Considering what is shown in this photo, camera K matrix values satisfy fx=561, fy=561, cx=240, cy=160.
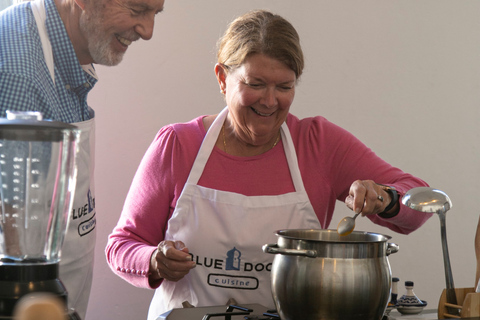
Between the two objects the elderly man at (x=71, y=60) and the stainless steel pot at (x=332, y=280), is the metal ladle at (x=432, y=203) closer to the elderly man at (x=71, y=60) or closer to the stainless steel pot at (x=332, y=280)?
the stainless steel pot at (x=332, y=280)

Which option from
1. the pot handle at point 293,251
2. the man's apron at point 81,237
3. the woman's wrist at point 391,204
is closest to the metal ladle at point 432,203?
the woman's wrist at point 391,204

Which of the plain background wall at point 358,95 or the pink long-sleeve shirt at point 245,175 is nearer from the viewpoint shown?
the pink long-sleeve shirt at point 245,175

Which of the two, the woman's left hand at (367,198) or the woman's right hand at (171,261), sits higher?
the woman's left hand at (367,198)

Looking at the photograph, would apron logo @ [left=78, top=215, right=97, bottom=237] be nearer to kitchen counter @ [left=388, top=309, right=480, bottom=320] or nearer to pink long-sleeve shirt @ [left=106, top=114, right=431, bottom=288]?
pink long-sleeve shirt @ [left=106, top=114, right=431, bottom=288]

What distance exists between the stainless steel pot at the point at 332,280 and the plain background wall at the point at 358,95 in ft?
4.06

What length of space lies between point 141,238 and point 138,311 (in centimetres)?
71

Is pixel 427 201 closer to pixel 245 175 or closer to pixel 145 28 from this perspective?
pixel 245 175

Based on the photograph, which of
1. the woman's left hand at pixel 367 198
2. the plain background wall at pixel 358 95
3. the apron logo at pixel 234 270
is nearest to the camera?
the woman's left hand at pixel 367 198

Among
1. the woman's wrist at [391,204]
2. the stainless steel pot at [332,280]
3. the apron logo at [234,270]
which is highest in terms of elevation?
the woman's wrist at [391,204]

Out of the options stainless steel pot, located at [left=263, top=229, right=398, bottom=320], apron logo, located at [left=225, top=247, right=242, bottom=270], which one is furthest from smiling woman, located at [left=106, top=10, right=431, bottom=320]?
stainless steel pot, located at [left=263, top=229, right=398, bottom=320]

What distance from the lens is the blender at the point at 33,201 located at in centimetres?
66

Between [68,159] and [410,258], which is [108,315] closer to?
[410,258]

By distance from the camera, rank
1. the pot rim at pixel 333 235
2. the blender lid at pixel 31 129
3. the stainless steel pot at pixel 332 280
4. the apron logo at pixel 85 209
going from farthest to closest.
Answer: the apron logo at pixel 85 209, the pot rim at pixel 333 235, the stainless steel pot at pixel 332 280, the blender lid at pixel 31 129

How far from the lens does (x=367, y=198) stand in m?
1.22
